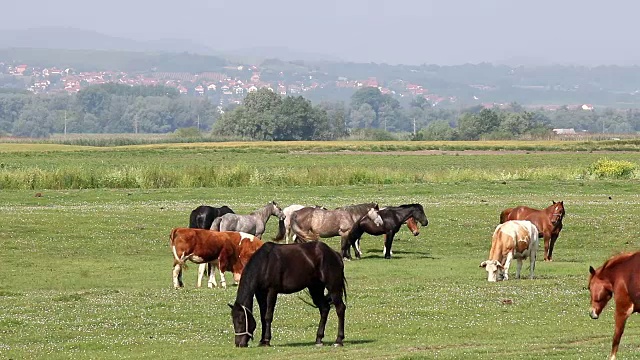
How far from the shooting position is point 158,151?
99.2m

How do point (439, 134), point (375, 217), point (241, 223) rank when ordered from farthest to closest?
point (439, 134)
point (375, 217)
point (241, 223)

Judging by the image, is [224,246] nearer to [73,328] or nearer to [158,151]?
[73,328]

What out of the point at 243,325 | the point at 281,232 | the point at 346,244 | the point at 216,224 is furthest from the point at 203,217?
the point at 243,325

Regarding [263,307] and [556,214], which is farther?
[556,214]

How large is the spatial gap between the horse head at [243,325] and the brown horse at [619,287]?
4.96m

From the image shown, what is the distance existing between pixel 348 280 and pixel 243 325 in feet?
32.1


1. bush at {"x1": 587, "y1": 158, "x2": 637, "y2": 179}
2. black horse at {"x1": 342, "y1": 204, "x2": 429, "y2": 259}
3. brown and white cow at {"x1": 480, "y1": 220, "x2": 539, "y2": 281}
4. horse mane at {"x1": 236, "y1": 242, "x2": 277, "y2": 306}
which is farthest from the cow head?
bush at {"x1": 587, "y1": 158, "x2": 637, "y2": 179}

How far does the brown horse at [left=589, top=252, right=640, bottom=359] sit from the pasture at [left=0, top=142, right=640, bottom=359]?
3.33ft

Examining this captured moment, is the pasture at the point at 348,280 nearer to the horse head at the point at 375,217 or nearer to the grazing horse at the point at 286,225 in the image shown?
the horse head at the point at 375,217

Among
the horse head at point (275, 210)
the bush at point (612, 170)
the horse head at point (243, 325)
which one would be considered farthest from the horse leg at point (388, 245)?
the bush at point (612, 170)

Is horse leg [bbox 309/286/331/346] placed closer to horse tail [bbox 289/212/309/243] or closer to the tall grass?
horse tail [bbox 289/212/309/243]

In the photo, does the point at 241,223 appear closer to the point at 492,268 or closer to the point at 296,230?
the point at 296,230

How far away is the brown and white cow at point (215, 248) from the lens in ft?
77.6

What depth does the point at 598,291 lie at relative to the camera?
1327 cm
